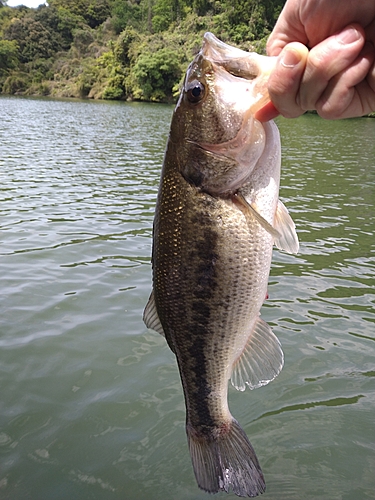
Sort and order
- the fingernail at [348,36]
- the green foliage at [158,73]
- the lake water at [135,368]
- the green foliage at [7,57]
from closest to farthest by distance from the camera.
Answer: the fingernail at [348,36]
the lake water at [135,368]
the green foliage at [158,73]
the green foliage at [7,57]

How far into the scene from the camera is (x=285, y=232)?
7.63 ft

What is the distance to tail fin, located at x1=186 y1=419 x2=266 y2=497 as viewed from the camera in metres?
2.33

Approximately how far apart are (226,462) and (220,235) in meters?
1.25

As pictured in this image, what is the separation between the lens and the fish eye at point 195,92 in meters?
2.12

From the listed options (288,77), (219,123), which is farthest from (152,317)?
(288,77)

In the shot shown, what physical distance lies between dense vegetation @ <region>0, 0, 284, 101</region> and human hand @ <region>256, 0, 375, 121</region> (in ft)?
185

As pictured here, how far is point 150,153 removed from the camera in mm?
19859

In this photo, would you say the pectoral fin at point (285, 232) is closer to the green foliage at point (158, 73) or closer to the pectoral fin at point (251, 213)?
the pectoral fin at point (251, 213)

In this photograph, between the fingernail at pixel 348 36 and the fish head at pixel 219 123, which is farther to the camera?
the fish head at pixel 219 123

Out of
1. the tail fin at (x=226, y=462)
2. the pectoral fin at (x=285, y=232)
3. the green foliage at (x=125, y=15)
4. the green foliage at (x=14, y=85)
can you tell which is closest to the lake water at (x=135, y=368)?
the tail fin at (x=226, y=462)

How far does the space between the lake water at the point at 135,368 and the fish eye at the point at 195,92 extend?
2.76 metres

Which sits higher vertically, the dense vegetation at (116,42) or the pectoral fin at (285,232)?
the dense vegetation at (116,42)

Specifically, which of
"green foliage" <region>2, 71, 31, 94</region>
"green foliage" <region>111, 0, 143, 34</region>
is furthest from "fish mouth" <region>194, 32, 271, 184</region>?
"green foliage" <region>111, 0, 143, 34</region>

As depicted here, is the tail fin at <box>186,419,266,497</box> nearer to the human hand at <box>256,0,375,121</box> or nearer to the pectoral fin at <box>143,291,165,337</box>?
the pectoral fin at <box>143,291,165,337</box>
